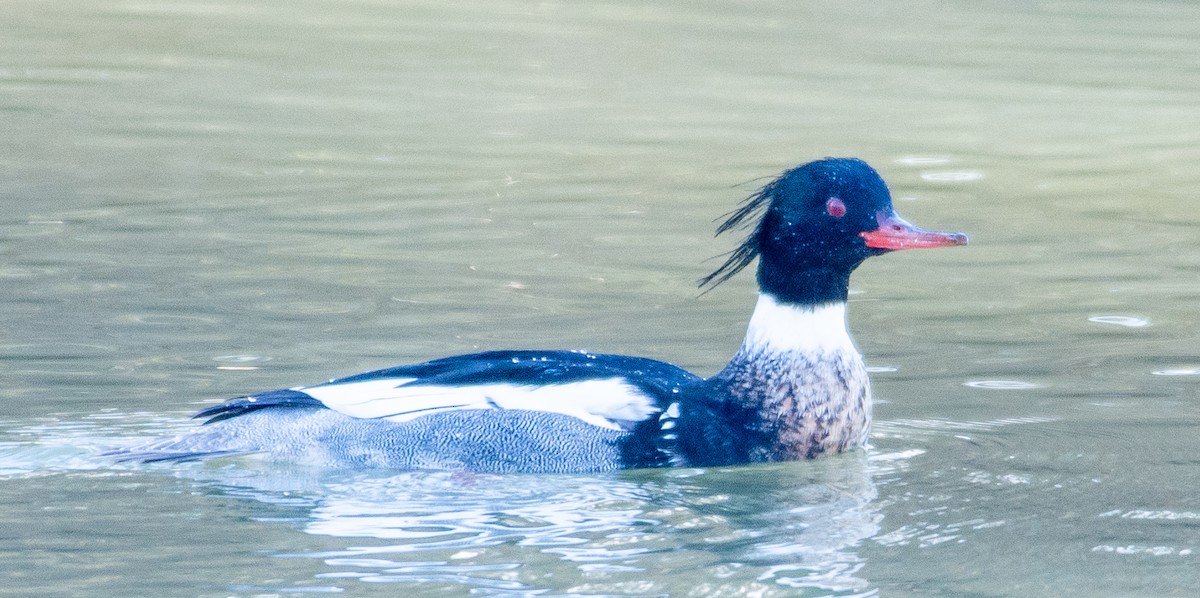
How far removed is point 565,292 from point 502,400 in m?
3.55

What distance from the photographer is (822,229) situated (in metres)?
8.13

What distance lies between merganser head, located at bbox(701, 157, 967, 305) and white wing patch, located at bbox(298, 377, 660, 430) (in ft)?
2.12

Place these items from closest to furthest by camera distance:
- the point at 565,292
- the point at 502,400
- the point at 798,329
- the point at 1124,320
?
the point at 502,400 → the point at 798,329 → the point at 1124,320 → the point at 565,292

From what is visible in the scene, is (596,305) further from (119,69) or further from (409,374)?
(119,69)

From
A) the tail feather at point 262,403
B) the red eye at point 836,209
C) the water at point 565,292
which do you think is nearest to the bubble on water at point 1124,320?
the water at point 565,292

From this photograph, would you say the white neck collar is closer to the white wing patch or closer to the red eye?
the red eye

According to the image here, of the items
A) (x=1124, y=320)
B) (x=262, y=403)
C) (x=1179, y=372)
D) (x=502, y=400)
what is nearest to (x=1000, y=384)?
(x=1179, y=372)

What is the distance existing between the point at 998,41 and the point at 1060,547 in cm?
2031

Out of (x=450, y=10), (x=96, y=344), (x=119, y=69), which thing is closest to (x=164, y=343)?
(x=96, y=344)

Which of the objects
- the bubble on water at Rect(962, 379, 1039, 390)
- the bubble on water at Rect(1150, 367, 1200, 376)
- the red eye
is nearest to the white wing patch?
the red eye

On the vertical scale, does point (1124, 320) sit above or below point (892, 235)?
below

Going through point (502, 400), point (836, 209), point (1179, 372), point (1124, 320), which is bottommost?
point (1179, 372)

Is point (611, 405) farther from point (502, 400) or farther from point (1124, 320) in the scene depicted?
point (1124, 320)

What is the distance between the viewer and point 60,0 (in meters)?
27.6
